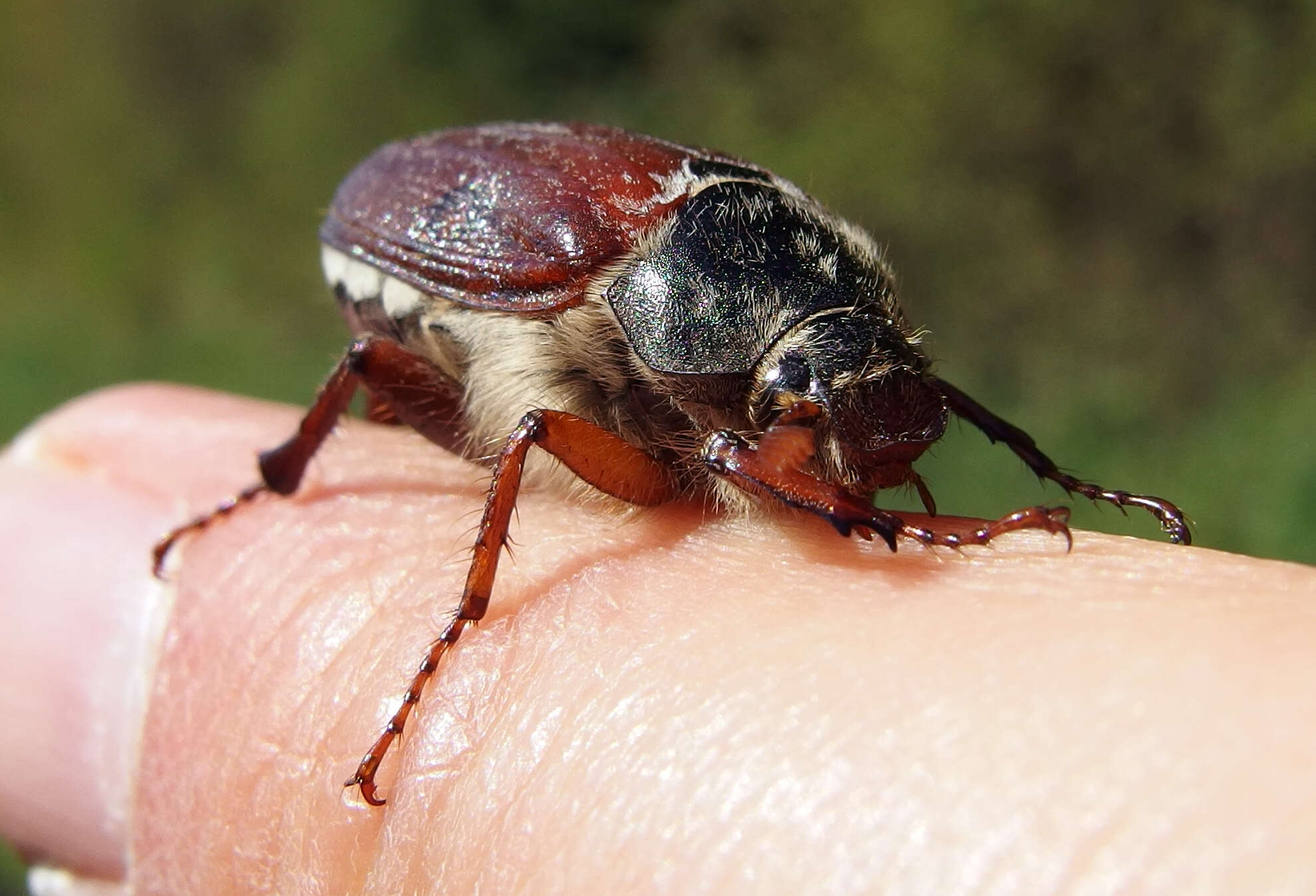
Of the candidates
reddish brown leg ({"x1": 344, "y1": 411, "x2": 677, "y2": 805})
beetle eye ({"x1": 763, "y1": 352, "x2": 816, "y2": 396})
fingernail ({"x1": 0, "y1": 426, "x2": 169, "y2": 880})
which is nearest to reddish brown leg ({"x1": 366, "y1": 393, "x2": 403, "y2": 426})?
fingernail ({"x1": 0, "y1": 426, "x2": 169, "y2": 880})

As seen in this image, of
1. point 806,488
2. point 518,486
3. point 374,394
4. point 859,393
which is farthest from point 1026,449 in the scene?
point 374,394

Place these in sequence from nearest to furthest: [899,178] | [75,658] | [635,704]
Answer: [635,704] → [75,658] → [899,178]

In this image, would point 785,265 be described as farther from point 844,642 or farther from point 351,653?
point 351,653

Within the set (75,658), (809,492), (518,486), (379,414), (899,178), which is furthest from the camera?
(899,178)

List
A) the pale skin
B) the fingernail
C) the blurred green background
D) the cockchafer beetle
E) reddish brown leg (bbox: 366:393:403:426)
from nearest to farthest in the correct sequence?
the pale skin, the cockchafer beetle, the fingernail, reddish brown leg (bbox: 366:393:403:426), the blurred green background

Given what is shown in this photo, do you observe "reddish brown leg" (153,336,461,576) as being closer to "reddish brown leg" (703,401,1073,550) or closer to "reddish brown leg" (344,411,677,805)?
"reddish brown leg" (344,411,677,805)

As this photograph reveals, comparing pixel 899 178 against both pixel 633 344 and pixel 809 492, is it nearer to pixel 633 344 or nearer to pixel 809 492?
pixel 633 344

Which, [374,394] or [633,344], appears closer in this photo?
[633,344]

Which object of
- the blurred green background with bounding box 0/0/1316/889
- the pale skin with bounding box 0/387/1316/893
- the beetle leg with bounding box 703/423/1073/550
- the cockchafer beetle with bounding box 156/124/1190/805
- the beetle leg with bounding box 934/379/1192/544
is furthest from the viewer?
the blurred green background with bounding box 0/0/1316/889
